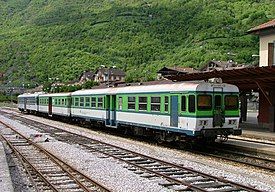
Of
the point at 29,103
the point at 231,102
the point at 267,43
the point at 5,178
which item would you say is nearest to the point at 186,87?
the point at 231,102

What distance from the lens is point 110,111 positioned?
26.8 m

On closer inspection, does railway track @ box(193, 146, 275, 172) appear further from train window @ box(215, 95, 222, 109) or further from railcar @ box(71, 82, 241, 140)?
train window @ box(215, 95, 222, 109)

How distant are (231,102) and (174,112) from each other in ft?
8.15

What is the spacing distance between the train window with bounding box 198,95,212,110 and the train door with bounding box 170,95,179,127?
1.14 metres

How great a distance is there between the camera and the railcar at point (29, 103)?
55644 mm

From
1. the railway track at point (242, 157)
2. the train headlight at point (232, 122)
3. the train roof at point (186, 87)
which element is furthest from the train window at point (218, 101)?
the railway track at point (242, 157)

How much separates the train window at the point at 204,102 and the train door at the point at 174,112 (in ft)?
3.73

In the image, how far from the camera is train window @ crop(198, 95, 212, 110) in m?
17.8

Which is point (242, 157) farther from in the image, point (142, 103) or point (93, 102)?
point (93, 102)

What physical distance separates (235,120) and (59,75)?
123851 mm

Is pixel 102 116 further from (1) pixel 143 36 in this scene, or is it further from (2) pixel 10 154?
(1) pixel 143 36

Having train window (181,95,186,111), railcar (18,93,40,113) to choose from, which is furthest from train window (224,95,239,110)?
railcar (18,93,40,113)

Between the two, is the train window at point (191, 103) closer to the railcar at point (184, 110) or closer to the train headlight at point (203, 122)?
the railcar at point (184, 110)

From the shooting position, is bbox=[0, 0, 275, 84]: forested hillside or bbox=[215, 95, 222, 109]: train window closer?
bbox=[215, 95, 222, 109]: train window
